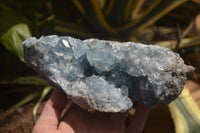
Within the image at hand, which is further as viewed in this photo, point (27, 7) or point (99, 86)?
point (27, 7)

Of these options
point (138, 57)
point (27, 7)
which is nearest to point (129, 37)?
point (27, 7)

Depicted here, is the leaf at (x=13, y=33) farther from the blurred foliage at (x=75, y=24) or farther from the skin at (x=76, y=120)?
the skin at (x=76, y=120)

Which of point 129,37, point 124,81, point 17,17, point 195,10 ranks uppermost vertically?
point 17,17

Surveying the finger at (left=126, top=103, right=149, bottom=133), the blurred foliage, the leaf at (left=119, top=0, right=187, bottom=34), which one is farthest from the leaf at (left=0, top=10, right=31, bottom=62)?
the leaf at (left=119, top=0, right=187, bottom=34)

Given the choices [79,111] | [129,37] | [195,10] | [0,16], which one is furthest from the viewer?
[195,10]

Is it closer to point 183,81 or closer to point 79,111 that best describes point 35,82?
point 79,111

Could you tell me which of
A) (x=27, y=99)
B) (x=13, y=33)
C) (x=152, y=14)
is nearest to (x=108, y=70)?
(x=13, y=33)

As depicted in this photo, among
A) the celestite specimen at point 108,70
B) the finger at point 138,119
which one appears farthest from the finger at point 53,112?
the finger at point 138,119
